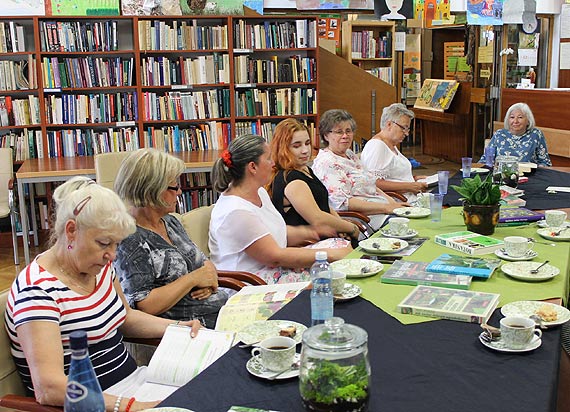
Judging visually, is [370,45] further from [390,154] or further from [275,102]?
[390,154]

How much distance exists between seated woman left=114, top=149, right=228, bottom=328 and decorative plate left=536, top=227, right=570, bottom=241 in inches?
61.4

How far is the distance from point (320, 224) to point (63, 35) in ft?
13.5

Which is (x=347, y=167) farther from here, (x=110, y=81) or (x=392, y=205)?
(x=110, y=81)

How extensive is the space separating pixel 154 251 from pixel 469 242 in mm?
1354

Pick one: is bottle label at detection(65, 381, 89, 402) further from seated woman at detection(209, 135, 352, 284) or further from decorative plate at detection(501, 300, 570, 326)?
seated woman at detection(209, 135, 352, 284)

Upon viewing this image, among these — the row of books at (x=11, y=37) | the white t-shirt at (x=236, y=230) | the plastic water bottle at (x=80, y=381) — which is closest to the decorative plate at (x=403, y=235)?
the white t-shirt at (x=236, y=230)

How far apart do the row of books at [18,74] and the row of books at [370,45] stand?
4905 mm

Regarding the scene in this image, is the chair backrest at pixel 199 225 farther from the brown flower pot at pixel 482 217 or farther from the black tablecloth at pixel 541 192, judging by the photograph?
the black tablecloth at pixel 541 192

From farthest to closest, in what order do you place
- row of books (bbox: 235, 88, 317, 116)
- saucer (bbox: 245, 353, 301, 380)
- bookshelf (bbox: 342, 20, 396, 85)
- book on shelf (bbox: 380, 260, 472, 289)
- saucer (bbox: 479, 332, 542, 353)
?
bookshelf (bbox: 342, 20, 396, 85) < row of books (bbox: 235, 88, 317, 116) < book on shelf (bbox: 380, 260, 472, 289) < saucer (bbox: 479, 332, 542, 353) < saucer (bbox: 245, 353, 301, 380)

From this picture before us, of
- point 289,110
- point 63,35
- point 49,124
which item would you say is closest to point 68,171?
point 49,124

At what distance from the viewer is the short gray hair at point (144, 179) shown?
98.2 inches

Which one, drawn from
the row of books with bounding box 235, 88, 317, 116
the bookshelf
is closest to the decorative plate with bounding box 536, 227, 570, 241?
the row of books with bounding box 235, 88, 317, 116

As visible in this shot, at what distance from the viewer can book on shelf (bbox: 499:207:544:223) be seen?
3.36 m

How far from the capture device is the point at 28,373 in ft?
6.50
